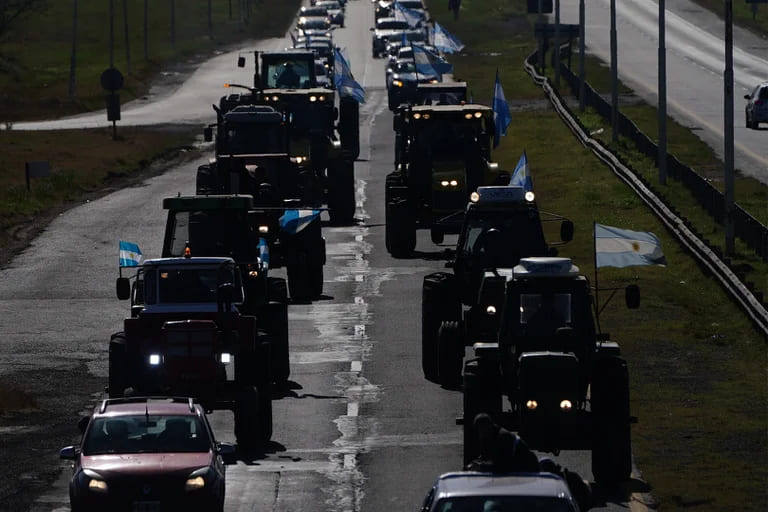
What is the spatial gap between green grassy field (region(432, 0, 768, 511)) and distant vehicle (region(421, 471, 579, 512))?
680cm

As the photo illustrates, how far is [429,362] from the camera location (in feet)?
101

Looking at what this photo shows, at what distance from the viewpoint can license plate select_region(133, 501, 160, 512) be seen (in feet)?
64.2

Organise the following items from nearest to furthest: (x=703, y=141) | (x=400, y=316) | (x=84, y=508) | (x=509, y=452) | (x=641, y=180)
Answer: (x=509, y=452) < (x=84, y=508) < (x=400, y=316) < (x=641, y=180) < (x=703, y=141)

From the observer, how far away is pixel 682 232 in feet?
148

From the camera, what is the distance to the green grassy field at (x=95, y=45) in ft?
344

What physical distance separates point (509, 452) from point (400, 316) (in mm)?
21490

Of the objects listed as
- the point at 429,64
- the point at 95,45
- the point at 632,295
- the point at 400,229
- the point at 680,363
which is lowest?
the point at 95,45

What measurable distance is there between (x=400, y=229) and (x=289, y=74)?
22190 mm

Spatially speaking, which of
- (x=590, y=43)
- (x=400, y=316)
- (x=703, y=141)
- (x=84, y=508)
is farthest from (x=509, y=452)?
(x=590, y=43)

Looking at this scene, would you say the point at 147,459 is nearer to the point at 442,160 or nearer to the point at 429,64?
the point at 442,160

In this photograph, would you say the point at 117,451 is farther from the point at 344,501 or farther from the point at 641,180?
the point at 641,180

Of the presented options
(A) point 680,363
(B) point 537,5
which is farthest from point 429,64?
(B) point 537,5

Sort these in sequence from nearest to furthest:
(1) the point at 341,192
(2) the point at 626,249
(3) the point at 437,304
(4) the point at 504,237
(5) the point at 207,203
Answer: (2) the point at 626,249 → (4) the point at 504,237 → (3) the point at 437,304 → (5) the point at 207,203 → (1) the point at 341,192

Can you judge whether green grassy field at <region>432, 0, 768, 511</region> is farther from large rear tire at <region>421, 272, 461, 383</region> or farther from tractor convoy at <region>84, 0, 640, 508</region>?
large rear tire at <region>421, 272, 461, 383</region>
